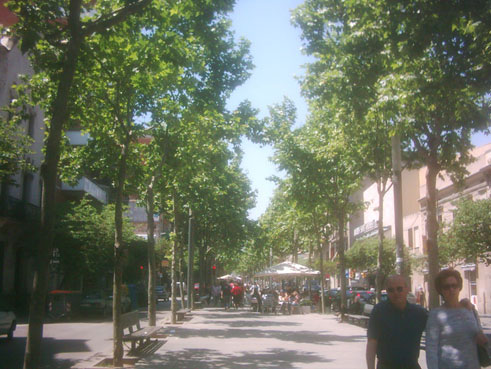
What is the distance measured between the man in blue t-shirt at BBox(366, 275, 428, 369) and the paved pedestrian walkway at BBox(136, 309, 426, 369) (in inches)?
291

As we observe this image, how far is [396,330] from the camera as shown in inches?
217

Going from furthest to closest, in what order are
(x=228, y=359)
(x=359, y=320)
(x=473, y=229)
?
(x=473, y=229) < (x=359, y=320) < (x=228, y=359)

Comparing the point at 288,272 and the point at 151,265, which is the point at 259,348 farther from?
the point at 288,272

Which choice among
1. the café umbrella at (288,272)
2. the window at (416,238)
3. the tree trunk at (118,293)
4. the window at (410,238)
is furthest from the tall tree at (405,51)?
the window at (410,238)

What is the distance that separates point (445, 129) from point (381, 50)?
20.5 feet

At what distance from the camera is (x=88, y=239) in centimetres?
3194

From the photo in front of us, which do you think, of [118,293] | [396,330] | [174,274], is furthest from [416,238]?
[396,330]

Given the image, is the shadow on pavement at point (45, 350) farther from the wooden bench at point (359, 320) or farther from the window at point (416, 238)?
the window at point (416, 238)

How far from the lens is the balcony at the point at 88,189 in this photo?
40.4 metres

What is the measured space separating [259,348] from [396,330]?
11.2m

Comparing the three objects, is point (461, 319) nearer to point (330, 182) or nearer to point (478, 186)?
point (330, 182)

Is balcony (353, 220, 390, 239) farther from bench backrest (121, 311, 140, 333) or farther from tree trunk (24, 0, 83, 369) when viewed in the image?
tree trunk (24, 0, 83, 369)

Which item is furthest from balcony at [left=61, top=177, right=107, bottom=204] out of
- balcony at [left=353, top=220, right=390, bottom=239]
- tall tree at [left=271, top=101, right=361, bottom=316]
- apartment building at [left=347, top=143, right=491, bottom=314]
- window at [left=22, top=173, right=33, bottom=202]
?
balcony at [left=353, top=220, right=390, bottom=239]

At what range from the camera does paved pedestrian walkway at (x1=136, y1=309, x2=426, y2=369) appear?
13.2m
